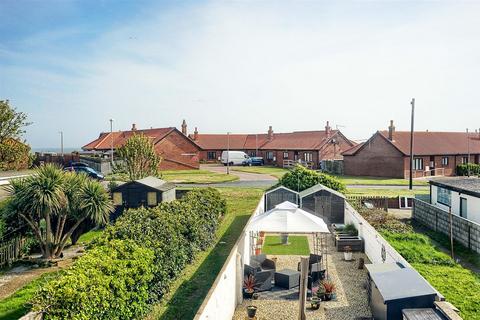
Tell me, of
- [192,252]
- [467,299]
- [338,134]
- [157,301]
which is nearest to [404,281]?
[467,299]

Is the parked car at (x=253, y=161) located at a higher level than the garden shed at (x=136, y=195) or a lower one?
higher

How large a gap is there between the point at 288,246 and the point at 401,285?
32.5 ft

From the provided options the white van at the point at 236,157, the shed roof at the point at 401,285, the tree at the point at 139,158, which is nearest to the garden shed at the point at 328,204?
the shed roof at the point at 401,285

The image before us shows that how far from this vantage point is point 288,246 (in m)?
20.6

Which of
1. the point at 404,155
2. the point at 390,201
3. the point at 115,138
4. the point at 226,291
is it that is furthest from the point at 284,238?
the point at 115,138

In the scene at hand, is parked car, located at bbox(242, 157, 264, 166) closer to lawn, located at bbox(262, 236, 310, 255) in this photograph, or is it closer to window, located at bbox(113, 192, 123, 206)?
window, located at bbox(113, 192, 123, 206)

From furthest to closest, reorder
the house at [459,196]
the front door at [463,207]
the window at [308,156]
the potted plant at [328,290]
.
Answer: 1. the window at [308,156]
2. the front door at [463,207]
3. the house at [459,196]
4. the potted plant at [328,290]

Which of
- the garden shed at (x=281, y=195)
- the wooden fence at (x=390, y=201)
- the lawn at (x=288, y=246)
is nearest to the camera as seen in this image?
the lawn at (x=288, y=246)

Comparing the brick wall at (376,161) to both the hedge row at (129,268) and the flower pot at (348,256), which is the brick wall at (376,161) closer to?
Answer: the flower pot at (348,256)

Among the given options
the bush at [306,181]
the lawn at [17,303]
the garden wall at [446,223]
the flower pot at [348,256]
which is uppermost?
the bush at [306,181]

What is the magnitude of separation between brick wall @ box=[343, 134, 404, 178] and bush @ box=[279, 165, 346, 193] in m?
21.8

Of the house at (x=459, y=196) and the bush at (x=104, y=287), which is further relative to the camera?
the house at (x=459, y=196)

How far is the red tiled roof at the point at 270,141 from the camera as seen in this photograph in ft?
214

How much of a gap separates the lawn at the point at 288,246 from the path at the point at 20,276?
8.79 meters
